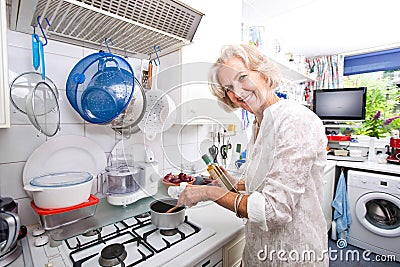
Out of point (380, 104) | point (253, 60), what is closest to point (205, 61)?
point (253, 60)

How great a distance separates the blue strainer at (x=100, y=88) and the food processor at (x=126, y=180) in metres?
0.32

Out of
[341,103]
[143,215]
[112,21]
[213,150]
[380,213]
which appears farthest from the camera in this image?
[341,103]

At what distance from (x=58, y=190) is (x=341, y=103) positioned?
10.1 ft

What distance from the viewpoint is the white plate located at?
870mm

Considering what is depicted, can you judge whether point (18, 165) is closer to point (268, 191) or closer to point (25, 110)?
point (25, 110)

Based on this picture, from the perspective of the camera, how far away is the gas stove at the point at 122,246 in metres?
0.69

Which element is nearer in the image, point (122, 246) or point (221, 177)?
point (122, 246)

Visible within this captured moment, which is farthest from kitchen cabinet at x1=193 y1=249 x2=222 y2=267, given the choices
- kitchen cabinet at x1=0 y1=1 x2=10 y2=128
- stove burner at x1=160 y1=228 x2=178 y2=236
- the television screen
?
the television screen

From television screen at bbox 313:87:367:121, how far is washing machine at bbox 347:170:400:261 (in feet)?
2.64

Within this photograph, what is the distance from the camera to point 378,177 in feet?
6.63

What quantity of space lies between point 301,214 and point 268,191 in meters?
0.22

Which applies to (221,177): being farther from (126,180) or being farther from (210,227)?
(126,180)

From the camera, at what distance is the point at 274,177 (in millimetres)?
658

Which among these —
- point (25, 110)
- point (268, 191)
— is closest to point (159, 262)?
point (268, 191)
